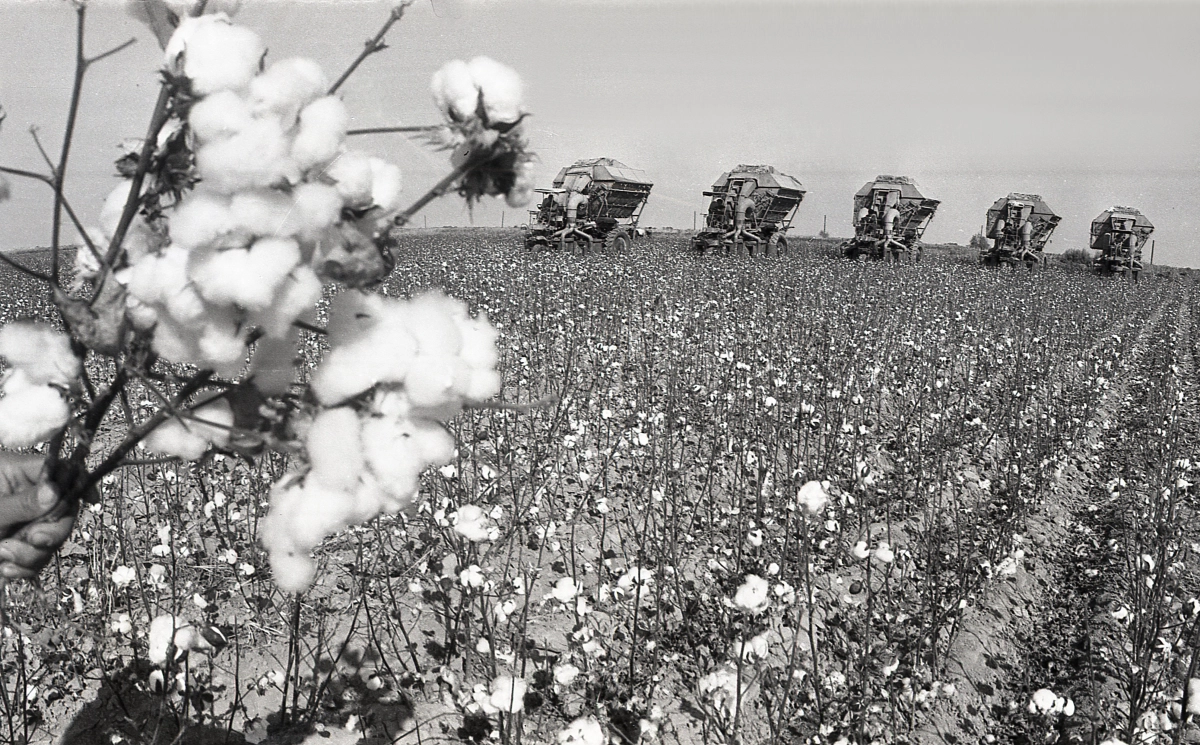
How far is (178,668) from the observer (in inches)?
87.4

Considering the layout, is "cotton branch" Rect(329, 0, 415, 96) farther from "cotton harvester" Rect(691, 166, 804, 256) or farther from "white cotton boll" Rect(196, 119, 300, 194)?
"cotton harvester" Rect(691, 166, 804, 256)

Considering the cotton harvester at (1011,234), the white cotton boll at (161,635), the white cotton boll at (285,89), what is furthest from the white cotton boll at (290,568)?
the cotton harvester at (1011,234)

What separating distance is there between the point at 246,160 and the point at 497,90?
0.79 feet

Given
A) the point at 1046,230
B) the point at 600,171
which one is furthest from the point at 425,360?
the point at 1046,230

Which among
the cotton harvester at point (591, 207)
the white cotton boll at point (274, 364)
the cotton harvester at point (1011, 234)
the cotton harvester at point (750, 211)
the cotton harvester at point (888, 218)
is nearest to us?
the white cotton boll at point (274, 364)

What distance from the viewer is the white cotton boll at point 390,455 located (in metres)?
0.74

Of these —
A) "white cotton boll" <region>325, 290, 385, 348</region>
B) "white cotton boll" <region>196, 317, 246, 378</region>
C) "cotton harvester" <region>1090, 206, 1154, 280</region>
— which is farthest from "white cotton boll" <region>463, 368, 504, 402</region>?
"cotton harvester" <region>1090, 206, 1154, 280</region>

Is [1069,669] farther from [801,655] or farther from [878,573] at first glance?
[801,655]

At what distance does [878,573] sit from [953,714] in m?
0.89

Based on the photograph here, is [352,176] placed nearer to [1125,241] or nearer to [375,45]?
[375,45]

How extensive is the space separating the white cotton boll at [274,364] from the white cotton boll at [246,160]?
Result: 17 centimetres

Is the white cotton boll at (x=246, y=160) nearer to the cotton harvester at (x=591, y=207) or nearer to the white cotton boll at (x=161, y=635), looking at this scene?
the white cotton boll at (x=161, y=635)

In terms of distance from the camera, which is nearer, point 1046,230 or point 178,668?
point 178,668

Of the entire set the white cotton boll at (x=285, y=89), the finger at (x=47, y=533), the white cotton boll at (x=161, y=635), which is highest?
the white cotton boll at (x=285, y=89)
